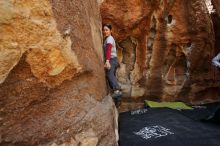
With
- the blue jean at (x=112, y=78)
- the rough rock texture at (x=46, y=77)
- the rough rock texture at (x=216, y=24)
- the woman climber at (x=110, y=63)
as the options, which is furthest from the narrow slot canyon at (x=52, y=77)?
the rough rock texture at (x=216, y=24)

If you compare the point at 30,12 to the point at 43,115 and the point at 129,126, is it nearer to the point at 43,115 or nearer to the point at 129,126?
the point at 43,115

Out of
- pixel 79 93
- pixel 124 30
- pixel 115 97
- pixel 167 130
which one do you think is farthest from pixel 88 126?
pixel 124 30

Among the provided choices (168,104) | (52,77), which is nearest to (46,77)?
(52,77)

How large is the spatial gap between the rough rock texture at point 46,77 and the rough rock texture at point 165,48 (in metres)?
2.84

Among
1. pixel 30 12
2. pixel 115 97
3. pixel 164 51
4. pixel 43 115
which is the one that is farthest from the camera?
pixel 164 51

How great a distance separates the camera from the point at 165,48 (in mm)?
6703

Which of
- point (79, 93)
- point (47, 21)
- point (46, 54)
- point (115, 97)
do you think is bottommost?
point (115, 97)

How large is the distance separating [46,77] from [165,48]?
410 centimetres

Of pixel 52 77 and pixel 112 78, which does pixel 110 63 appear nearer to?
pixel 112 78

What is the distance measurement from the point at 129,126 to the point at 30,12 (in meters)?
2.62

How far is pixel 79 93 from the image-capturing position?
3.28 meters

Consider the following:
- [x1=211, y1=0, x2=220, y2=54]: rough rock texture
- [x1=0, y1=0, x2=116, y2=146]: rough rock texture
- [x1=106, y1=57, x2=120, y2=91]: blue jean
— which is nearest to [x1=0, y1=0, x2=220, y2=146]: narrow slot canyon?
[x1=0, y1=0, x2=116, y2=146]: rough rock texture

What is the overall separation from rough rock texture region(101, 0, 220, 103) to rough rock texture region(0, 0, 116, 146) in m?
2.84

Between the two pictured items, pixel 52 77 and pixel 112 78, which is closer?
pixel 52 77
